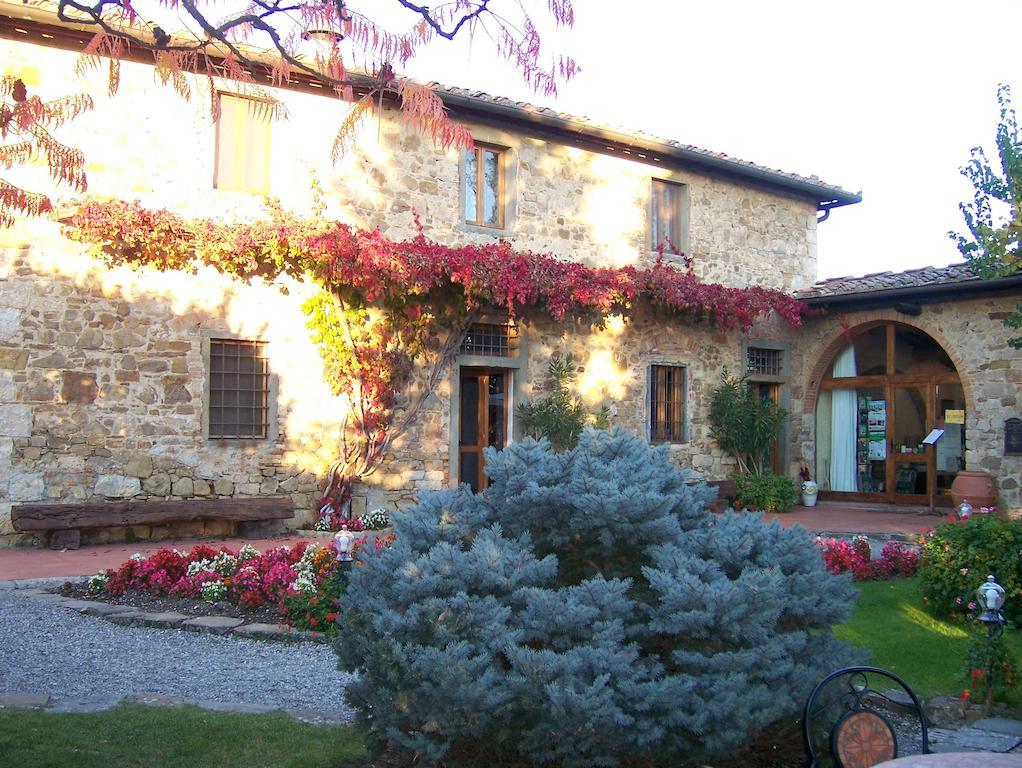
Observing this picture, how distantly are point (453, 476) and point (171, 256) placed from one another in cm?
444

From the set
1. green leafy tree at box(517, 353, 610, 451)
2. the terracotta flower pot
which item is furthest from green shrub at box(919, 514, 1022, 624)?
the terracotta flower pot

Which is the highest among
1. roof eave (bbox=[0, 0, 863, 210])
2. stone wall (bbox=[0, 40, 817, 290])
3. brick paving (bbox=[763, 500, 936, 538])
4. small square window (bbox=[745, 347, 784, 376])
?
roof eave (bbox=[0, 0, 863, 210])

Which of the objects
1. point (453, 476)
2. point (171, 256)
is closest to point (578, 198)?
point (453, 476)

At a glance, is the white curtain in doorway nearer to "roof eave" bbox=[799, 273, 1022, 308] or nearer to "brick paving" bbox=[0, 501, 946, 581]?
"brick paving" bbox=[0, 501, 946, 581]

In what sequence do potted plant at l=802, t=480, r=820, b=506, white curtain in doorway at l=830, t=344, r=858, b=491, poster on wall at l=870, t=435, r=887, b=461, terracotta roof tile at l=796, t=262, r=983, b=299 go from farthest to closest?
white curtain in doorway at l=830, t=344, r=858, b=491 < potted plant at l=802, t=480, r=820, b=506 < poster on wall at l=870, t=435, r=887, b=461 < terracotta roof tile at l=796, t=262, r=983, b=299

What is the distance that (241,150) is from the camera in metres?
10.8

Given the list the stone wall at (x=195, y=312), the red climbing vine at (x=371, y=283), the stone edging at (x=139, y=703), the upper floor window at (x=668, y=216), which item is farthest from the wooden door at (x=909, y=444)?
the stone edging at (x=139, y=703)

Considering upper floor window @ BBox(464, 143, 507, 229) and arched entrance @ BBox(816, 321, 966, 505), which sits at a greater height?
upper floor window @ BBox(464, 143, 507, 229)

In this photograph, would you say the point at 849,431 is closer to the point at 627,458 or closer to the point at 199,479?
the point at 199,479

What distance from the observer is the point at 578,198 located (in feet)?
44.0

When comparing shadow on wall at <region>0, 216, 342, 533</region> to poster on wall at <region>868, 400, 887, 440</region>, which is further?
poster on wall at <region>868, 400, 887, 440</region>

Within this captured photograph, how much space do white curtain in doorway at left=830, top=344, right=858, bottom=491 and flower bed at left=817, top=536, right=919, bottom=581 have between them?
7.03 m

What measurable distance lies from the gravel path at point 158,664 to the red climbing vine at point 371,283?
481cm

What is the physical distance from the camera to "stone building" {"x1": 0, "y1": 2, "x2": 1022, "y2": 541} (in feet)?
31.8
